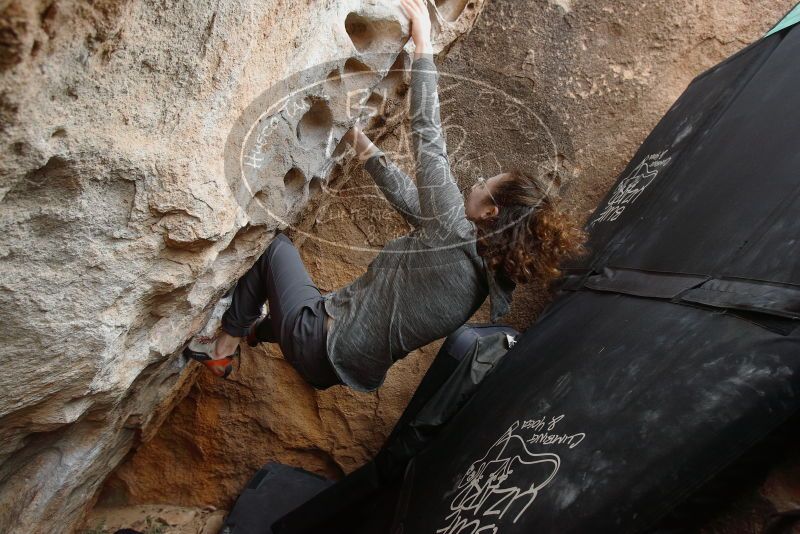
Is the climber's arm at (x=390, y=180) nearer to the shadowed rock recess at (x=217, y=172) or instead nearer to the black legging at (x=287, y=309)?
the shadowed rock recess at (x=217, y=172)

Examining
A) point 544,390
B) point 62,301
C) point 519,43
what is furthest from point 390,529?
point 519,43

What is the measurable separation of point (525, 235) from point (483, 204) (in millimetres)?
150

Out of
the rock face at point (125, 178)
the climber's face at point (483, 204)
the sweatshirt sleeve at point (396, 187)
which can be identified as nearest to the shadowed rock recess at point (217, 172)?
the rock face at point (125, 178)

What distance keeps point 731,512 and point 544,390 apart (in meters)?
0.48

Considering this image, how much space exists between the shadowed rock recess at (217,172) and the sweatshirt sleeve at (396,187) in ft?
0.41

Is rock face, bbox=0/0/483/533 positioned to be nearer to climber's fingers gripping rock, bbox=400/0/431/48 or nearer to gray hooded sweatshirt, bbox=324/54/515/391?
climber's fingers gripping rock, bbox=400/0/431/48

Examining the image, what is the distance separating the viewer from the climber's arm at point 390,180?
1526 mm

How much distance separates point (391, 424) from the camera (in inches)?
92.4

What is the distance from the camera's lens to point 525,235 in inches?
53.4

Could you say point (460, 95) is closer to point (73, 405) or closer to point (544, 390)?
point (544, 390)

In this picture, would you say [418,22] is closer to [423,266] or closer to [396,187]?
[396,187]

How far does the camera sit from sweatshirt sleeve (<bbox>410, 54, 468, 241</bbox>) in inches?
55.4

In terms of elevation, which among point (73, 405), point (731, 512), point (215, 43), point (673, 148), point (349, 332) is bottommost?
point (731, 512)

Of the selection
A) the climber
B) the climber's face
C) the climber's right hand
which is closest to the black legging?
the climber
